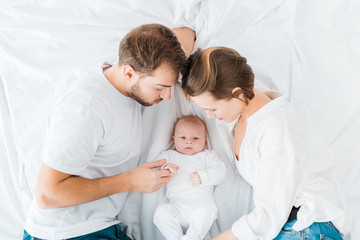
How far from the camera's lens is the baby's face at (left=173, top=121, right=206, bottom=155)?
2047mm

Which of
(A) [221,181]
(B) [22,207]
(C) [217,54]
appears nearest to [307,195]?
(A) [221,181]

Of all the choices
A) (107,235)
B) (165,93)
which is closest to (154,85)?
(165,93)

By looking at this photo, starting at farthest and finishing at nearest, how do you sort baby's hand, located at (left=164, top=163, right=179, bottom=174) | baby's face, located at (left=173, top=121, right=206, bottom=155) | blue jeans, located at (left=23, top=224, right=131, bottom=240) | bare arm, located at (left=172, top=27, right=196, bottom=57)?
bare arm, located at (left=172, top=27, right=196, bottom=57) < baby's face, located at (left=173, top=121, right=206, bottom=155) < baby's hand, located at (left=164, top=163, right=179, bottom=174) < blue jeans, located at (left=23, top=224, right=131, bottom=240)

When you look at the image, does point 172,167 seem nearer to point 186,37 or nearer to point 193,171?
point 193,171

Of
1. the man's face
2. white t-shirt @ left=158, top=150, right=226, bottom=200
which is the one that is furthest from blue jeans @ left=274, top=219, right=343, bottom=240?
the man's face

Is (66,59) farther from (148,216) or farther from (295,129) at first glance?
(295,129)

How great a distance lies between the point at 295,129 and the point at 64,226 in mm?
1175

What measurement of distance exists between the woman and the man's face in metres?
0.08

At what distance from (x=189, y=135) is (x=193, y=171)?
20cm

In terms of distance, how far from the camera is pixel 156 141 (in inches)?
82.3

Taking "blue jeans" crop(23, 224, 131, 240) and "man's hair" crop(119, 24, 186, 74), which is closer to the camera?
"man's hair" crop(119, 24, 186, 74)

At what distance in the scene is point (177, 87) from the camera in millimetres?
2131

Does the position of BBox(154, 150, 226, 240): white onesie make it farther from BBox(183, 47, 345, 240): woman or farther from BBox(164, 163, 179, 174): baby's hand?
BBox(183, 47, 345, 240): woman

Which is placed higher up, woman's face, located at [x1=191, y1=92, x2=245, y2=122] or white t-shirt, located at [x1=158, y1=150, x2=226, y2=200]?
woman's face, located at [x1=191, y1=92, x2=245, y2=122]
